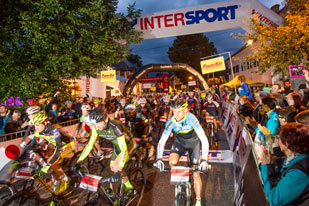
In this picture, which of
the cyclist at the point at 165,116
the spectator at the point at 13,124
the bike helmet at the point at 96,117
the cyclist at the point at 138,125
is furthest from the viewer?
the cyclist at the point at 165,116

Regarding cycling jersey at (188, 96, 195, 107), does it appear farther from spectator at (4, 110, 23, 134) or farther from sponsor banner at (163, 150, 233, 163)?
spectator at (4, 110, 23, 134)

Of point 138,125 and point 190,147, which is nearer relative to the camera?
point 190,147

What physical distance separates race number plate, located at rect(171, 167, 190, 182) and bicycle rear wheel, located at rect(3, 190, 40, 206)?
280 cm

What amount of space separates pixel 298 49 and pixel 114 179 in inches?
491

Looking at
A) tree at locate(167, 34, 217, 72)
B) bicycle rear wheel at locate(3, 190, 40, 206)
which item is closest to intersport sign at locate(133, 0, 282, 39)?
bicycle rear wheel at locate(3, 190, 40, 206)

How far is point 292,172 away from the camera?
Answer: 5.69 feet

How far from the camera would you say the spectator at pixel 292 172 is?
168 cm

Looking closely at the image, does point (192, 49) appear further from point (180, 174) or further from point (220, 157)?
point (180, 174)

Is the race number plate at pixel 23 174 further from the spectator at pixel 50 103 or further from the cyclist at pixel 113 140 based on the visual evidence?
the spectator at pixel 50 103

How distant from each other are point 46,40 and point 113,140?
577cm

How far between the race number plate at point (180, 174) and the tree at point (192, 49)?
49.0 meters

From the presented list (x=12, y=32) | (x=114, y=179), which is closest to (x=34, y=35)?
(x=12, y=32)

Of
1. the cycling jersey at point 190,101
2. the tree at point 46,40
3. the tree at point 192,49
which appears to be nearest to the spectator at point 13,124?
the tree at point 46,40

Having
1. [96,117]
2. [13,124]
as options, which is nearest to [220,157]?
[96,117]
